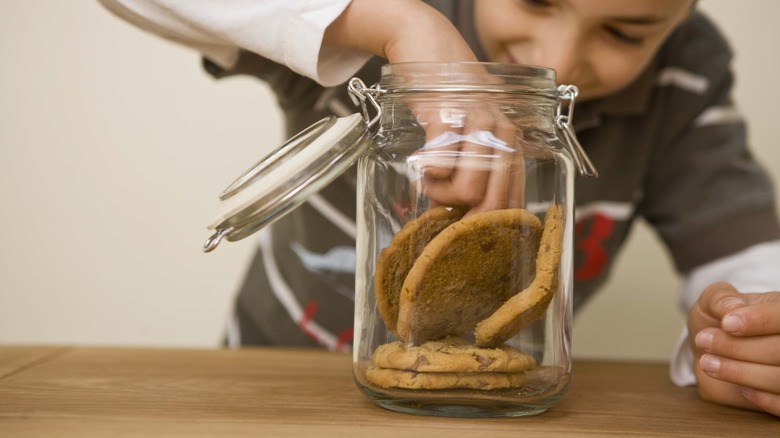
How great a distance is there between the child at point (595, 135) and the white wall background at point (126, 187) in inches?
13.4

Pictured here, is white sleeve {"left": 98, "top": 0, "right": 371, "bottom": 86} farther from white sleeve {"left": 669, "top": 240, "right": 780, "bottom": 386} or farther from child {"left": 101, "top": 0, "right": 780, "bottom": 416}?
white sleeve {"left": 669, "top": 240, "right": 780, "bottom": 386}

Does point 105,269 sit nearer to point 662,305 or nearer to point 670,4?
point 662,305

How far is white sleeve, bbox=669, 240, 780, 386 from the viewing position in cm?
68

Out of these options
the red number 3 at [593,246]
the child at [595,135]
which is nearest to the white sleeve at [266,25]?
the child at [595,135]

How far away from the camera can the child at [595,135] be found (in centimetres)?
58

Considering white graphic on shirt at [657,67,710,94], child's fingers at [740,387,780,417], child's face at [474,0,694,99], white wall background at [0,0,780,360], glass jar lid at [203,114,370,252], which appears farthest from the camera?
white wall background at [0,0,780,360]

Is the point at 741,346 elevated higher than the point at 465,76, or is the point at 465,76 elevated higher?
the point at 465,76

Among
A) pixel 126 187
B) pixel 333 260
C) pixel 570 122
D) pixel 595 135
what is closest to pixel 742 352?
pixel 570 122

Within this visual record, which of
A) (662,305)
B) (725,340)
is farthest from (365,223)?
(662,305)

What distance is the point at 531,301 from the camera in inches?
Result: 18.2

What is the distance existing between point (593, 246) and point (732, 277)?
0.20 m

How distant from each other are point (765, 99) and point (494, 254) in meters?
1.11

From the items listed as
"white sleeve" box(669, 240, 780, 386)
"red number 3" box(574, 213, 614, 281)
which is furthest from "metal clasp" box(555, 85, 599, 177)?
"red number 3" box(574, 213, 614, 281)

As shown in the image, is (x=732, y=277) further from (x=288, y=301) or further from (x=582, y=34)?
(x=288, y=301)
